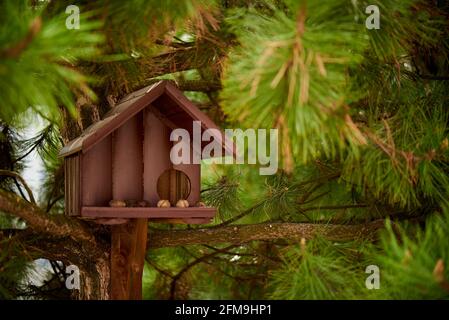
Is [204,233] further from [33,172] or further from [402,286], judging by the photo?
[33,172]

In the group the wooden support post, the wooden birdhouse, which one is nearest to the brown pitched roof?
the wooden birdhouse

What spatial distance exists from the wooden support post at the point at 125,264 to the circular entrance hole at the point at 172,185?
0.12 m

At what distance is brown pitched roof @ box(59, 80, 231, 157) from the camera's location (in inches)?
53.4

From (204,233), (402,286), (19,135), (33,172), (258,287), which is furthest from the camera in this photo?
(258,287)

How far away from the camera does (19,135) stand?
6.69 feet

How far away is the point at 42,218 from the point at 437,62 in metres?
0.97

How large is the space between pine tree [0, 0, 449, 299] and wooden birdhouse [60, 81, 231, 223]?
0.07 m

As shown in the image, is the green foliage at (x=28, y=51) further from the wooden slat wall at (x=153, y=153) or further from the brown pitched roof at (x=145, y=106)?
the wooden slat wall at (x=153, y=153)

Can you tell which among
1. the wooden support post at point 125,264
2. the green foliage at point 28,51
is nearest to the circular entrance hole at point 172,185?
the wooden support post at point 125,264

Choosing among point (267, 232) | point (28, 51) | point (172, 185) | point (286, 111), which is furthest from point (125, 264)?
point (28, 51)

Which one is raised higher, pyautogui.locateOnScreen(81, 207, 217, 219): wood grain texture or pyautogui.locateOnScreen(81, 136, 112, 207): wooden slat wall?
pyautogui.locateOnScreen(81, 136, 112, 207): wooden slat wall

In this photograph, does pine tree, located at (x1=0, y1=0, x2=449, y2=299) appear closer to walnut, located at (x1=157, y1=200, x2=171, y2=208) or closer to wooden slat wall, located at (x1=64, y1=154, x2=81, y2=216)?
wooden slat wall, located at (x1=64, y1=154, x2=81, y2=216)

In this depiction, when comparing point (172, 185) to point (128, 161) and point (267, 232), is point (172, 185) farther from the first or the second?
point (267, 232)
